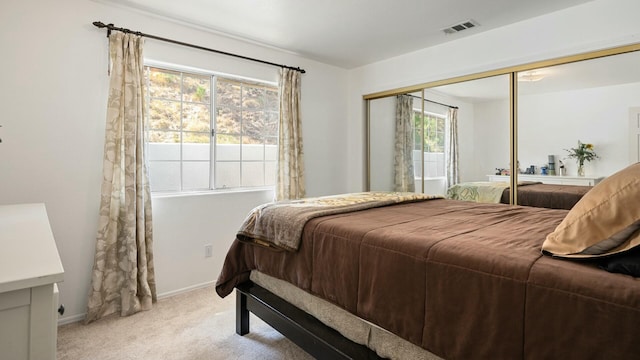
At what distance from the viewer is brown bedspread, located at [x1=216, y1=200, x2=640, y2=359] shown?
88 centimetres

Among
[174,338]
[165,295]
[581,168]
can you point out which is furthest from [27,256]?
[581,168]

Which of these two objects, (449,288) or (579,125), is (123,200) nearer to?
(449,288)

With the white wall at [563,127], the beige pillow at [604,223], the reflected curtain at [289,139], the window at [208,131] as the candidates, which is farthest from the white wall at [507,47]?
the beige pillow at [604,223]

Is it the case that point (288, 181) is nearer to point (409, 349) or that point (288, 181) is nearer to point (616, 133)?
point (409, 349)

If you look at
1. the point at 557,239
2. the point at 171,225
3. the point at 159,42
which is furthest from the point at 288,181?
the point at 557,239

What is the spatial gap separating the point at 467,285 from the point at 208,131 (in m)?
2.82

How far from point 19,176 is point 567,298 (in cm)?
311

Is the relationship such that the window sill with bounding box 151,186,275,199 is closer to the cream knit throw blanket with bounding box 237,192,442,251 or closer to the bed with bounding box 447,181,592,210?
the cream knit throw blanket with bounding box 237,192,442,251

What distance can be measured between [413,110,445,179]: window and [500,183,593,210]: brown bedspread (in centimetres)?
77

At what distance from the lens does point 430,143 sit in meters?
3.73

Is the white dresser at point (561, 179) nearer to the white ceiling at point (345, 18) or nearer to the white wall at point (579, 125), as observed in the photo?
the white wall at point (579, 125)

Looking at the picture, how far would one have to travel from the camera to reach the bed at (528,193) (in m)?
2.76

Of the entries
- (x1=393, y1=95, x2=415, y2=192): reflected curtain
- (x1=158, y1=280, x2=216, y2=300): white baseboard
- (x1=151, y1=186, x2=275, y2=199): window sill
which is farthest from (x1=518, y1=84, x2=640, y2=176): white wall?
(x1=158, y1=280, x2=216, y2=300): white baseboard

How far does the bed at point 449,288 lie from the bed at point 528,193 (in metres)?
0.90
